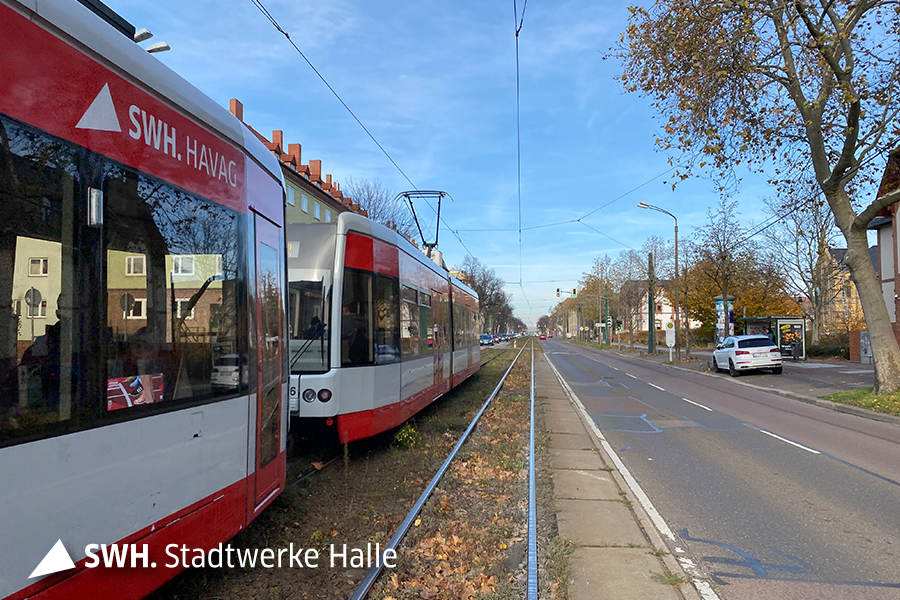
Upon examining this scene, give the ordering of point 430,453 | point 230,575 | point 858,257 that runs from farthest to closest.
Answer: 1. point 858,257
2. point 430,453
3. point 230,575

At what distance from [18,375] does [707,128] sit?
51.5 ft

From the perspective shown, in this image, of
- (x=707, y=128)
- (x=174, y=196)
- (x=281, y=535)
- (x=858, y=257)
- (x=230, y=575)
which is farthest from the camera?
(x=858, y=257)

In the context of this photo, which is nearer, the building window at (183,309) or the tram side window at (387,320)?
the building window at (183,309)

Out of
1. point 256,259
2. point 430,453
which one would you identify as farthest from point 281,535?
point 430,453

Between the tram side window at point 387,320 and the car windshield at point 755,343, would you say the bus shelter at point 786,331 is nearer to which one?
the car windshield at point 755,343

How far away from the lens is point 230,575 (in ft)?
14.5

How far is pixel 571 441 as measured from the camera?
10.5 meters

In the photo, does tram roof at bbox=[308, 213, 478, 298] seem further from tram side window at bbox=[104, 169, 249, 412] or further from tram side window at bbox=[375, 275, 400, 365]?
tram side window at bbox=[104, 169, 249, 412]

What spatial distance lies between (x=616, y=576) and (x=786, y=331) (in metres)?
37.1

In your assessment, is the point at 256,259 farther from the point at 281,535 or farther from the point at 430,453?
the point at 430,453

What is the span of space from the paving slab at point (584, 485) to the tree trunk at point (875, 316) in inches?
460

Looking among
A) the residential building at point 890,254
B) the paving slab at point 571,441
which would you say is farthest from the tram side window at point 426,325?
the residential building at point 890,254

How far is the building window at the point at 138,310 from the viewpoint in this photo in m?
2.92

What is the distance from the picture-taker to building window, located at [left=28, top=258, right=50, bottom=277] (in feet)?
7.73
